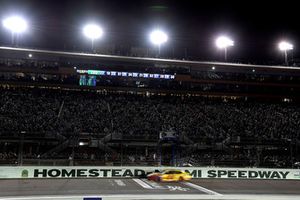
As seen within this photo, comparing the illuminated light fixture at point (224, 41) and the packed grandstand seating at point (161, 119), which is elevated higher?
the illuminated light fixture at point (224, 41)

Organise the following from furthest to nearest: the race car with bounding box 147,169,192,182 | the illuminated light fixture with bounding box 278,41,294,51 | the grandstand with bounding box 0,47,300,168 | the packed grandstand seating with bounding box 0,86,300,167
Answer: the packed grandstand seating with bounding box 0,86,300,167 → the illuminated light fixture with bounding box 278,41,294,51 → the grandstand with bounding box 0,47,300,168 → the race car with bounding box 147,169,192,182

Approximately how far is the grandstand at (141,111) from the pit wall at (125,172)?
22.9 inches

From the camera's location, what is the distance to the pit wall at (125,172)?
2512 cm

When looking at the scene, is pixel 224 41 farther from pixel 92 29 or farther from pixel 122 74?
pixel 122 74

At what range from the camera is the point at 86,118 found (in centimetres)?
3638

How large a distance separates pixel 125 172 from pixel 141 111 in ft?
43.4

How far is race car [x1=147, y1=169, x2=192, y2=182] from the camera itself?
81.4ft

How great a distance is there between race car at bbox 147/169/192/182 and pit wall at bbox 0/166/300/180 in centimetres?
128

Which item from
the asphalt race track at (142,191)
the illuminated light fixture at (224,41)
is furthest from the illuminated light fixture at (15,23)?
the illuminated light fixture at (224,41)

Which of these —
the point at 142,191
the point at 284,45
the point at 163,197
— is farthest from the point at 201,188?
the point at 284,45

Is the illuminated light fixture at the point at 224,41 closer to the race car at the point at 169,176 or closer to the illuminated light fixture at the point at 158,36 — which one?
the illuminated light fixture at the point at 158,36

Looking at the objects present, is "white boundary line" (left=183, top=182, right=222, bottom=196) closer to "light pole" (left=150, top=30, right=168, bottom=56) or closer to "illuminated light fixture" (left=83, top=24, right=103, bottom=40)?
"light pole" (left=150, top=30, right=168, bottom=56)

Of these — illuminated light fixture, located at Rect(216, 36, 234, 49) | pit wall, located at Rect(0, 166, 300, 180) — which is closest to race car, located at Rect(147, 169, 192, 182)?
pit wall, located at Rect(0, 166, 300, 180)

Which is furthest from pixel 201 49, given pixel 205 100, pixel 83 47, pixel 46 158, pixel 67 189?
pixel 67 189
